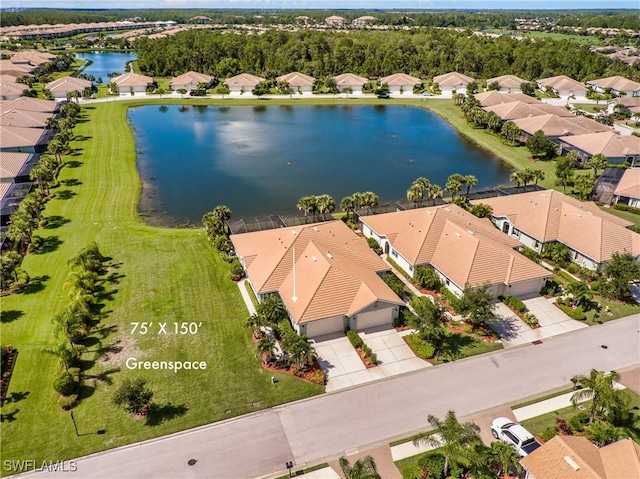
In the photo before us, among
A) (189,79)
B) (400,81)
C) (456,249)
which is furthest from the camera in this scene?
(400,81)

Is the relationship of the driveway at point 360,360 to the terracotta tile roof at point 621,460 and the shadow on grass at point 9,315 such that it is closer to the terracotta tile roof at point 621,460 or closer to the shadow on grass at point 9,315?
the terracotta tile roof at point 621,460

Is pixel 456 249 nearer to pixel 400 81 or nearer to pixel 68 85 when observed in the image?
pixel 400 81

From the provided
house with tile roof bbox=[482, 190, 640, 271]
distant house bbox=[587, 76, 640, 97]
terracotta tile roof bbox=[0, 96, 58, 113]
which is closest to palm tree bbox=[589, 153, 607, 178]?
house with tile roof bbox=[482, 190, 640, 271]

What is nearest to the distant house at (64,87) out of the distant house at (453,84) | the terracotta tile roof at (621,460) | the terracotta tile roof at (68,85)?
the terracotta tile roof at (68,85)

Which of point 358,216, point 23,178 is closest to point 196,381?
point 358,216

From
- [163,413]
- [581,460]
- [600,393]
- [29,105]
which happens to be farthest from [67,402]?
[29,105]

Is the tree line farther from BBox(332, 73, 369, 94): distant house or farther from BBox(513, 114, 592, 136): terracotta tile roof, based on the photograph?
BBox(513, 114, 592, 136): terracotta tile roof
